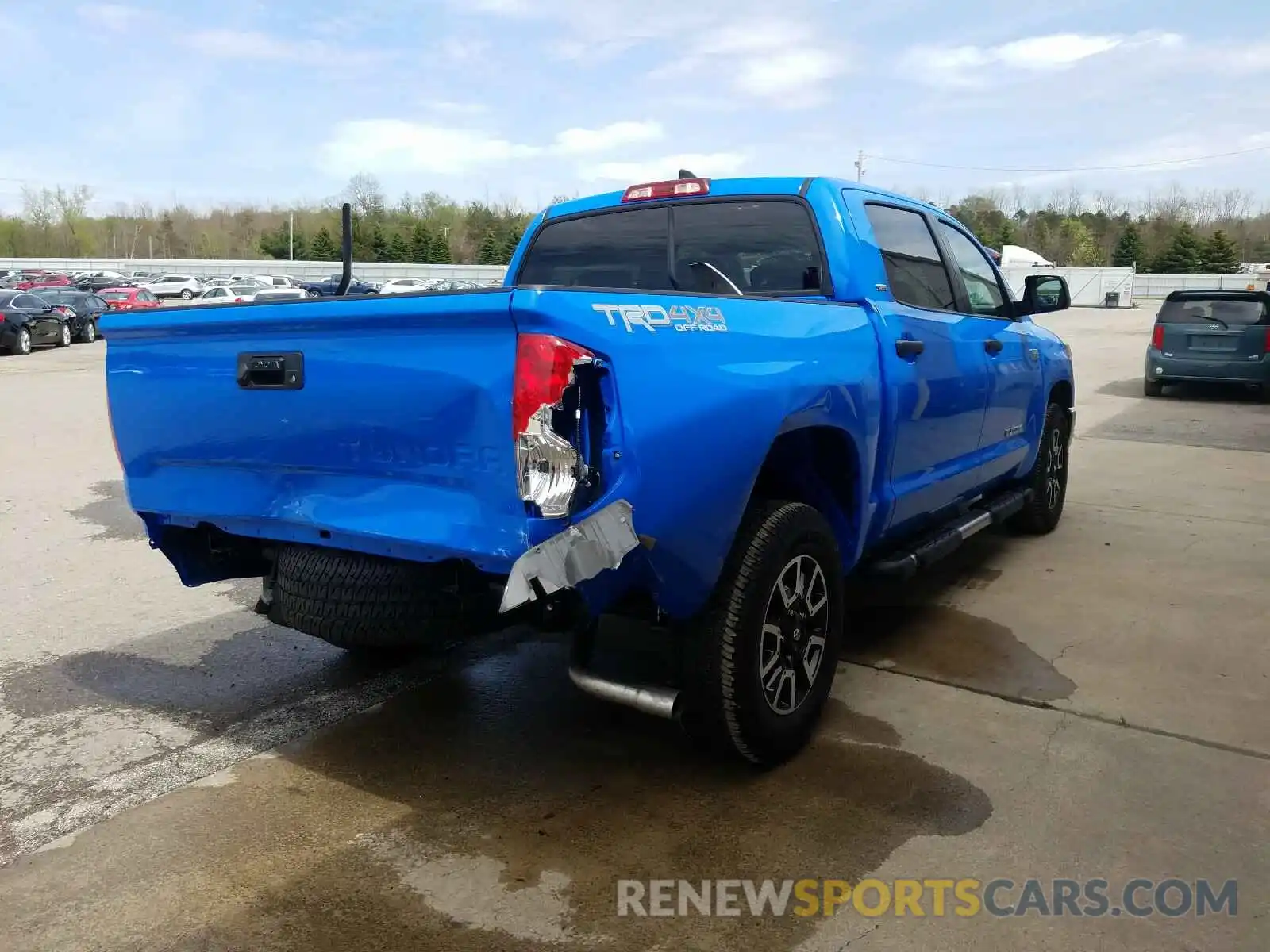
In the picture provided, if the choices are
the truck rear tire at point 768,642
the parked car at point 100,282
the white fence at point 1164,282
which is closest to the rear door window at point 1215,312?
the truck rear tire at point 768,642

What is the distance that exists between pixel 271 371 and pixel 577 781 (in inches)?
64.7

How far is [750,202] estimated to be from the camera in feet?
13.9

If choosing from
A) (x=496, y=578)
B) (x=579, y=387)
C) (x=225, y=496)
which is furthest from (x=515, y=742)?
(x=579, y=387)

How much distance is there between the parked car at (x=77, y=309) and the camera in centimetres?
2744

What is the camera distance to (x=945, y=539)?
4512 mm

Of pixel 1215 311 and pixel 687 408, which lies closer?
pixel 687 408

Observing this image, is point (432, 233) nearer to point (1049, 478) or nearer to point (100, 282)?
point (100, 282)

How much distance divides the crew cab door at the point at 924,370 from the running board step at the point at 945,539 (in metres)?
0.12

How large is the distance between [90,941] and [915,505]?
330 centimetres

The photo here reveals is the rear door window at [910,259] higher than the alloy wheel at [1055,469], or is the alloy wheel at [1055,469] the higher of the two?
the rear door window at [910,259]

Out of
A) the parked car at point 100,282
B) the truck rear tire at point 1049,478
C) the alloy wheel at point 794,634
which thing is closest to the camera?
the alloy wheel at point 794,634

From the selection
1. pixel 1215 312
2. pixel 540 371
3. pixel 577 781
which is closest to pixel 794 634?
pixel 577 781

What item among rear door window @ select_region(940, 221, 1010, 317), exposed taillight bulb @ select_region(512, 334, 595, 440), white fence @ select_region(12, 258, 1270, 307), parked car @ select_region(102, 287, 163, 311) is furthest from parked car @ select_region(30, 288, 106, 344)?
exposed taillight bulb @ select_region(512, 334, 595, 440)

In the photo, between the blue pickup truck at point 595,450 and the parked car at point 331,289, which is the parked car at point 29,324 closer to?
the parked car at point 331,289
